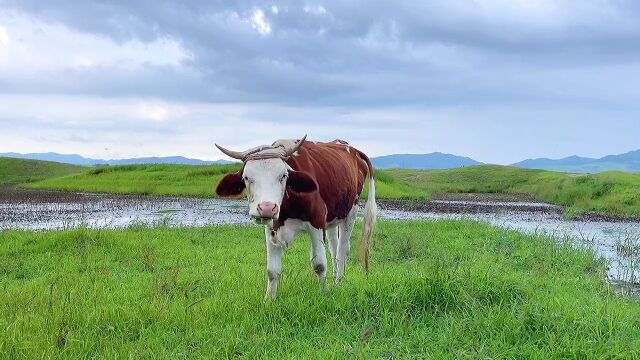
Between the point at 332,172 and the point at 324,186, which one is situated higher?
the point at 332,172

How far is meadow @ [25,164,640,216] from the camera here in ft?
92.1

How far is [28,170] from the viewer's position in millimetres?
58781

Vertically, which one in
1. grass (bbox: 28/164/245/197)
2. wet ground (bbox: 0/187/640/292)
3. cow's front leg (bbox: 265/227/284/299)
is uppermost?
grass (bbox: 28/164/245/197)

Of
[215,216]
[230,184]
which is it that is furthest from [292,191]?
[215,216]

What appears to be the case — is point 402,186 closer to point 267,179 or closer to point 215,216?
point 215,216

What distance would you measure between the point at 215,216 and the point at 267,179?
1577 centimetres

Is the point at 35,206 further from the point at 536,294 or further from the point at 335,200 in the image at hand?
A: the point at 536,294

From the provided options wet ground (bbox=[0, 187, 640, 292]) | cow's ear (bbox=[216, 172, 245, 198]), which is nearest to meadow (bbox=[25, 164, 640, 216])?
wet ground (bbox=[0, 187, 640, 292])

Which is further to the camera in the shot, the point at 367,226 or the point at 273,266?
the point at 367,226

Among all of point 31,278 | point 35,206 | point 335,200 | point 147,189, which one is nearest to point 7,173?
point 147,189

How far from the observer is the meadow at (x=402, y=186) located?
2806 cm

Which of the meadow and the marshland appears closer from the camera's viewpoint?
the marshland

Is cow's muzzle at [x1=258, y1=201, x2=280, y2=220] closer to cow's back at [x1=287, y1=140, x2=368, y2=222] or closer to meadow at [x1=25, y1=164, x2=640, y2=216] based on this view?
cow's back at [x1=287, y1=140, x2=368, y2=222]

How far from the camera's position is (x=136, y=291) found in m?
7.69
